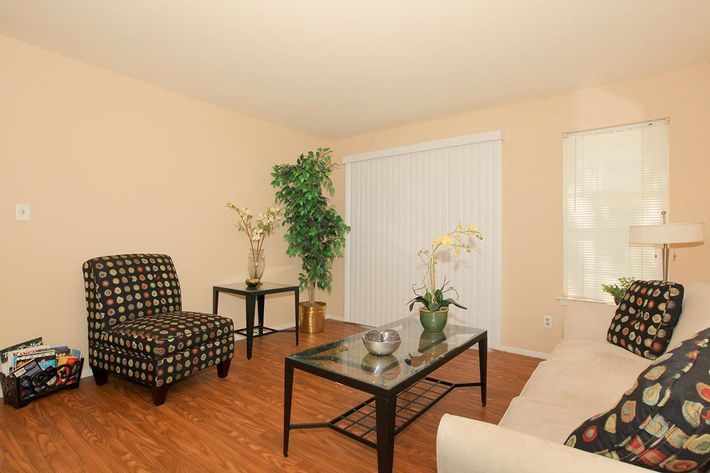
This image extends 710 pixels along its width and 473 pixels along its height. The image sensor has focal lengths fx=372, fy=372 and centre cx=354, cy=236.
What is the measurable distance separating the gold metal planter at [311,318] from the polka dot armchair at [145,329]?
1559 mm

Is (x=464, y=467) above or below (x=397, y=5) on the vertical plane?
below

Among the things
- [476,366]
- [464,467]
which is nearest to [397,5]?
[464,467]

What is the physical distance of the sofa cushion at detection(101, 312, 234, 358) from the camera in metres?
2.43

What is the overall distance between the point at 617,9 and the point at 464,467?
2.66 metres

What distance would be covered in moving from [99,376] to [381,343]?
87.9 inches

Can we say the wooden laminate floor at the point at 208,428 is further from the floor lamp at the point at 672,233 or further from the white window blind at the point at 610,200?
the floor lamp at the point at 672,233

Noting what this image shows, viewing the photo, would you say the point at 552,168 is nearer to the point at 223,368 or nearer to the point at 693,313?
the point at 693,313

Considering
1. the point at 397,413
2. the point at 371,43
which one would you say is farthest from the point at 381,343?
the point at 371,43

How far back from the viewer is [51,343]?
112 inches

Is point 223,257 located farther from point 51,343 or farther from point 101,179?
point 51,343

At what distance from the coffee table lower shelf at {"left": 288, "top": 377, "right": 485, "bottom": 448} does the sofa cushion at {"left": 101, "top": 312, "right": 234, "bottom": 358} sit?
3.51 ft

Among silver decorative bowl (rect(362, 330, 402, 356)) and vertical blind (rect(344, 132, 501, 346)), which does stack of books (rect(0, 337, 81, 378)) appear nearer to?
silver decorative bowl (rect(362, 330, 402, 356))

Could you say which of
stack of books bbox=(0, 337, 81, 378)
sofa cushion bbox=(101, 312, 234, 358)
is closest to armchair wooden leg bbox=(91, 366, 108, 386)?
stack of books bbox=(0, 337, 81, 378)

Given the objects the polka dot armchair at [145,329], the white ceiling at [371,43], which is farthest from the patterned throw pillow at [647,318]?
the polka dot armchair at [145,329]
